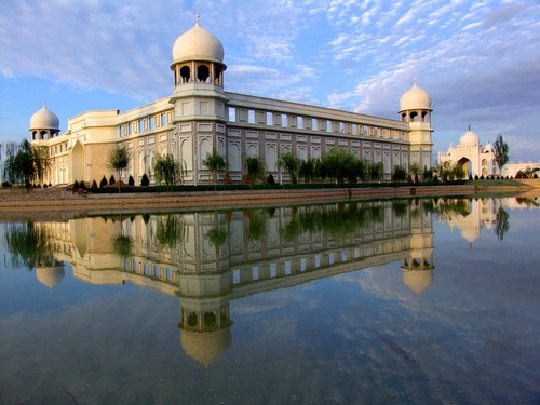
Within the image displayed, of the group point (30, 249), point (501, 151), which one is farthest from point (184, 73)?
point (501, 151)

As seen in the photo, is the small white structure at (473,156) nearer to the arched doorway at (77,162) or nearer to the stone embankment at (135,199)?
the stone embankment at (135,199)

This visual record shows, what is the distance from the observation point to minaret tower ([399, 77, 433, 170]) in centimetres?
5078

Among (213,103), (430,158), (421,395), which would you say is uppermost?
(213,103)

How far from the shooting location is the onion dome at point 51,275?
18.2ft

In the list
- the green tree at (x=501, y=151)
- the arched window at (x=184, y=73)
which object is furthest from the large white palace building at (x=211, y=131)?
the green tree at (x=501, y=151)

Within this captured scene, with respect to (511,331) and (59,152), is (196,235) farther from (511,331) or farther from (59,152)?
(59,152)

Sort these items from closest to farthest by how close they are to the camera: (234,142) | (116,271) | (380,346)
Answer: (380,346)
(116,271)
(234,142)

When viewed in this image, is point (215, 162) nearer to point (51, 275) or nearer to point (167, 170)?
point (167, 170)

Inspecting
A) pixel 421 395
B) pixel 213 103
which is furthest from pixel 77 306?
pixel 213 103

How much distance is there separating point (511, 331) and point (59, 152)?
5935 cm

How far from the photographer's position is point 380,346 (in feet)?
10.1

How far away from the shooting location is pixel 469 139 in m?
74.6

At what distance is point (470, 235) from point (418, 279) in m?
4.68

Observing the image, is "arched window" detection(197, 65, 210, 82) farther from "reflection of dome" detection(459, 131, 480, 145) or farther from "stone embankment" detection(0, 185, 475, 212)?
"reflection of dome" detection(459, 131, 480, 145)
